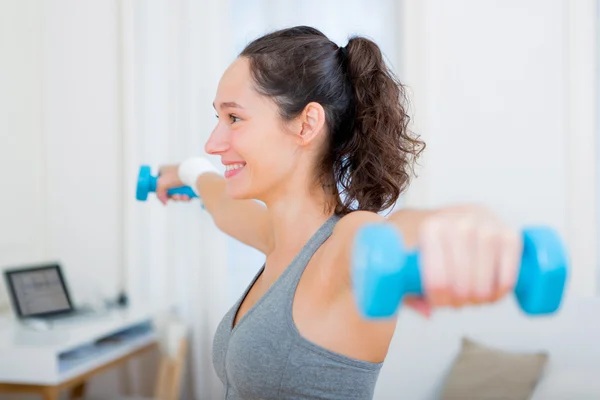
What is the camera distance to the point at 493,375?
2.23 meters

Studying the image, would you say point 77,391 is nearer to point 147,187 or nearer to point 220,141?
point 147,187

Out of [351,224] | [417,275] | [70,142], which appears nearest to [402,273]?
[417,275]

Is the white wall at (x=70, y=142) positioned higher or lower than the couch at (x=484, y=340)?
higher

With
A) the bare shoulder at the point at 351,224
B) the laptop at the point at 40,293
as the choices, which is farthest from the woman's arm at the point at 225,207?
the laptop at the point at 40,293

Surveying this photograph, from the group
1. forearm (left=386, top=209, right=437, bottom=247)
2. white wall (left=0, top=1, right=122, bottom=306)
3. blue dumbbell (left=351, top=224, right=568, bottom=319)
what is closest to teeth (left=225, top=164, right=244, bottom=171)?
forearm (left=386, top=209, right=437, bottom=247)

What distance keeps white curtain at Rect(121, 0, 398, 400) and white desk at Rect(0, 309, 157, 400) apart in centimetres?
24

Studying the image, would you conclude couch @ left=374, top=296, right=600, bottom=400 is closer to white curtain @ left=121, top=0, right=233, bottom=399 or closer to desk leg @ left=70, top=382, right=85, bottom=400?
white curtain @ left=121, top=0, right=233, bottom=399

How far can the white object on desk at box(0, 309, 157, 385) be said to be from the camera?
7.97ft

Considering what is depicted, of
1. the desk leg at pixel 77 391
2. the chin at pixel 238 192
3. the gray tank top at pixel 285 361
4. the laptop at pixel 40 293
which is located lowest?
the desk leg at pixel 77 391

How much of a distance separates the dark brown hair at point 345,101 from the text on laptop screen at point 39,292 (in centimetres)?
209

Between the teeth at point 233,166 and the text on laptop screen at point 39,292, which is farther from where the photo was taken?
the text on laptop screen at point 39,292

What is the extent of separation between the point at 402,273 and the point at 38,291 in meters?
2.79

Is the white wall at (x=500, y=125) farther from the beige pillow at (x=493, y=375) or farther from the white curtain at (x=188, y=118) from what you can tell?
the white curtain at (x=188, y=118)

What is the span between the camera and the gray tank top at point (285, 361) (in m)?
1.00
